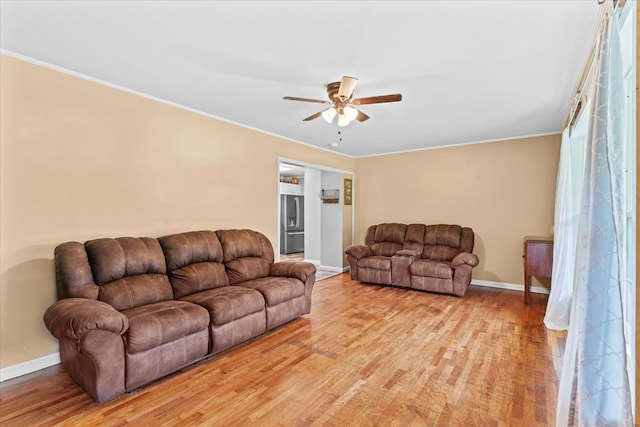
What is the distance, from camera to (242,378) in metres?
2.46

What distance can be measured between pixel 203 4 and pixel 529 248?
4.56 metres

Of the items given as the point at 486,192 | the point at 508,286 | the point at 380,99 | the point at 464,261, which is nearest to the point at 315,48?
the point at 380,99

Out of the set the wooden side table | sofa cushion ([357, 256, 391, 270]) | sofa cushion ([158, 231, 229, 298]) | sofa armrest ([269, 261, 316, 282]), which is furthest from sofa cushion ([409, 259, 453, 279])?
sofa cushion ([158, 231, 229, 298])

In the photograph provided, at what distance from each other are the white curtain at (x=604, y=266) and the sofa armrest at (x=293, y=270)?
2613 millimetres

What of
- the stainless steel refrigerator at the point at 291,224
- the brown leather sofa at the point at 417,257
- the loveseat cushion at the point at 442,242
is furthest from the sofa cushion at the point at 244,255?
the stainless steel refrigerator at the point at 291,224

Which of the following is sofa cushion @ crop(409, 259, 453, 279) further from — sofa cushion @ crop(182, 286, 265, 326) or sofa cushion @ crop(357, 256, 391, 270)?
sofa cushion @ crop(182, 286, 265, 326)

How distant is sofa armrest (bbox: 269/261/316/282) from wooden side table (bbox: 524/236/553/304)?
290cm

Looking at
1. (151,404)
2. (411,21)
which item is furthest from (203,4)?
(151,404)

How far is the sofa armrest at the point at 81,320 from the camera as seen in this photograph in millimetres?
2008

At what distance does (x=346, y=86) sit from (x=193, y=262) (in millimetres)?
2313

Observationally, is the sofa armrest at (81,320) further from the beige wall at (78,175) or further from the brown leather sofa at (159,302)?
the beige wall at (78,175)

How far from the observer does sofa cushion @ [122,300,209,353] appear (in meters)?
2.24

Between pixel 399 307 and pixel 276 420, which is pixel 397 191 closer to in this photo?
pixel 399 307

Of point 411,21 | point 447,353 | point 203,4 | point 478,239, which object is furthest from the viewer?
point 478,239
